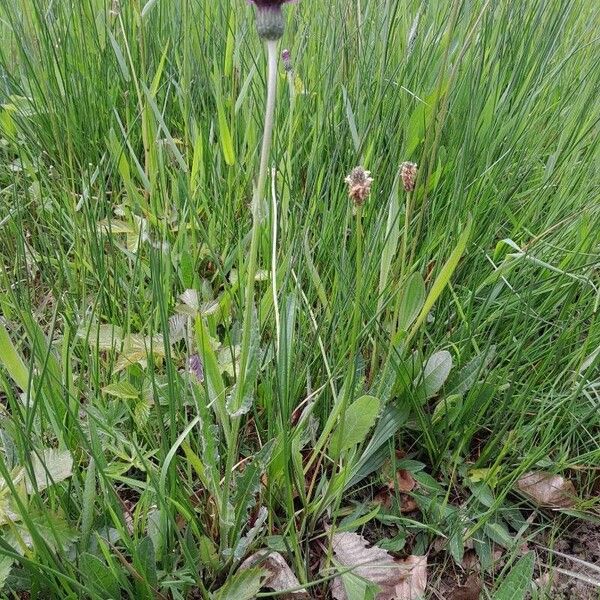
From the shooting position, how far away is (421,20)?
1.46m

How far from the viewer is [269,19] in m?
0.46

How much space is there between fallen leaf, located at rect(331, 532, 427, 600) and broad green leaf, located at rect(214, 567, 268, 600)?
12 centimetres

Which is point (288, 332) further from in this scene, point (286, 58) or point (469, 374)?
point (286, 58)

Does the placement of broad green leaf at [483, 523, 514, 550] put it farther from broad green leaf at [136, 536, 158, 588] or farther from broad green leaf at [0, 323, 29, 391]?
broad green leaf at [0, 323, 29, 391]

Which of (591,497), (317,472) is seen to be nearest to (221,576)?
(317,472)

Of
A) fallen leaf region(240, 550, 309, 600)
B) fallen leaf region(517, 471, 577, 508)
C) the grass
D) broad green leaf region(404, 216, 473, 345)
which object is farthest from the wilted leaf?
fallen leaf region(517, 471, 577, 508)

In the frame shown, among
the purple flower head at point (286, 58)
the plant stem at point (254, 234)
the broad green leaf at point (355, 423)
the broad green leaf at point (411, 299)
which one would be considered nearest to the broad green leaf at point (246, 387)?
the plant stem at point (254, 234)

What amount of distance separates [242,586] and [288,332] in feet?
0.93

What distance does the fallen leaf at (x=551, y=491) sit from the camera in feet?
2.56

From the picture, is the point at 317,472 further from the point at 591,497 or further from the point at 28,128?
the point at 28,128

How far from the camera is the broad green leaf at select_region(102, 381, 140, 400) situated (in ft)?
2.26

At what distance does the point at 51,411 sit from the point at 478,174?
2.67ft

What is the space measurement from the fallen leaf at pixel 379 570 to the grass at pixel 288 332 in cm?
3

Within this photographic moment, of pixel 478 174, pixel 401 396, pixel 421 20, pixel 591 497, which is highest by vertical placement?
pixel 421 20
